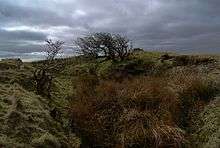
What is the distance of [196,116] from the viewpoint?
2722cm

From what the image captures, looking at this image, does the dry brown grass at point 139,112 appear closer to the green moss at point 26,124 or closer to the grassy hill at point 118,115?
the grassy hill at point 118,115

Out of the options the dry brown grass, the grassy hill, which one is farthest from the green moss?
the dry brown grass

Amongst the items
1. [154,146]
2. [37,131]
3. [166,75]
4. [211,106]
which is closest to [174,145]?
[154,146]

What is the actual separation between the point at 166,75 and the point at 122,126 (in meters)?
13.7

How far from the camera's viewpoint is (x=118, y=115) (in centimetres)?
2586

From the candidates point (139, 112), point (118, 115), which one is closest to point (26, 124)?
point (118, 115)

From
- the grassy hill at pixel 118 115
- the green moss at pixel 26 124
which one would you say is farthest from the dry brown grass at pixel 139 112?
the green moss at pixel 26 124

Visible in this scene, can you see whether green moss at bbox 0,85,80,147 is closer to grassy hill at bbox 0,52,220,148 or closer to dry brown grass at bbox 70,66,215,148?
grassy hill at bbox 0,52,220,148

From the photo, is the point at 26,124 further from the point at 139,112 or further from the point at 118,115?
the point at 139,112

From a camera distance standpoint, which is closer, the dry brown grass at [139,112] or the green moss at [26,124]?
the green moss at [26,124]

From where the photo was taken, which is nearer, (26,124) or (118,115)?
(26,124)

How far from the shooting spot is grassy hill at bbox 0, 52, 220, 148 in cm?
2238

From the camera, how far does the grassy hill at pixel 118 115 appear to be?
881 inches

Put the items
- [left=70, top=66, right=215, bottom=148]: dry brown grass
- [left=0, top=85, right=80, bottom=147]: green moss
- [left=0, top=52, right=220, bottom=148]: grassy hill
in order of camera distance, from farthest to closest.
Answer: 1. [left=70, top=66, right=215, bottom=148]: dry brown grass
2. [left=0, top=52, right=220, bottom=148]: grassy hill
3. [left=0, top=85, right=80, bottom=147]: green moss
